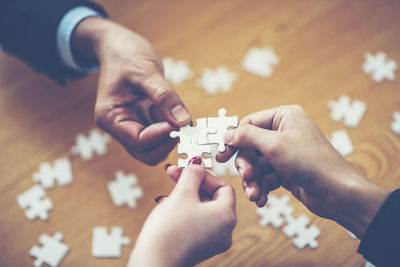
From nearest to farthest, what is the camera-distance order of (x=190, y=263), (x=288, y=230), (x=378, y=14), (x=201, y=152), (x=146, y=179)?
1. (x=190, y=263)
2. (x=201, y=152)
3. (x=288, y=230)
4. (x=146, y=179)
5. (x=378, y=14)

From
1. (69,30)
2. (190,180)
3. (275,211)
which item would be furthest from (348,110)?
(69,30)

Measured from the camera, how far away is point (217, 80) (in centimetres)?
140

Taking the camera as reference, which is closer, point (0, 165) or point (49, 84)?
point (0, 165)

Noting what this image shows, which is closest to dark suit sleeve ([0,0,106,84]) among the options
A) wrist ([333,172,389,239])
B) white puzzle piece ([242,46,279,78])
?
white puzzle piece ([242,46,279,78])

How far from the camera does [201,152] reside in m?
1.01

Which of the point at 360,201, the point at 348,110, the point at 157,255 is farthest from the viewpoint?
the point at 348,110

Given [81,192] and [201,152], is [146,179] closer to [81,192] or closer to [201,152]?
[81,192]

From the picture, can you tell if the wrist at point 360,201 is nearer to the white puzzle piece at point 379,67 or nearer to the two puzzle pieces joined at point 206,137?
the two puzzle pieces joined at point 206,137

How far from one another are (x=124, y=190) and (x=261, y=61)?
0.81m

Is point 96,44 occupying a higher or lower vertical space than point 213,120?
higher

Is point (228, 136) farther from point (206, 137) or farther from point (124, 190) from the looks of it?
point (124, 190)

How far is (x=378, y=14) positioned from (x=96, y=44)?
1247mm

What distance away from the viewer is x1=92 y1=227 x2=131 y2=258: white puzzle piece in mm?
1224

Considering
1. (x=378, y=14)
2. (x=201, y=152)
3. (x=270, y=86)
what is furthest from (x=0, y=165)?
(x=378, y=14)
